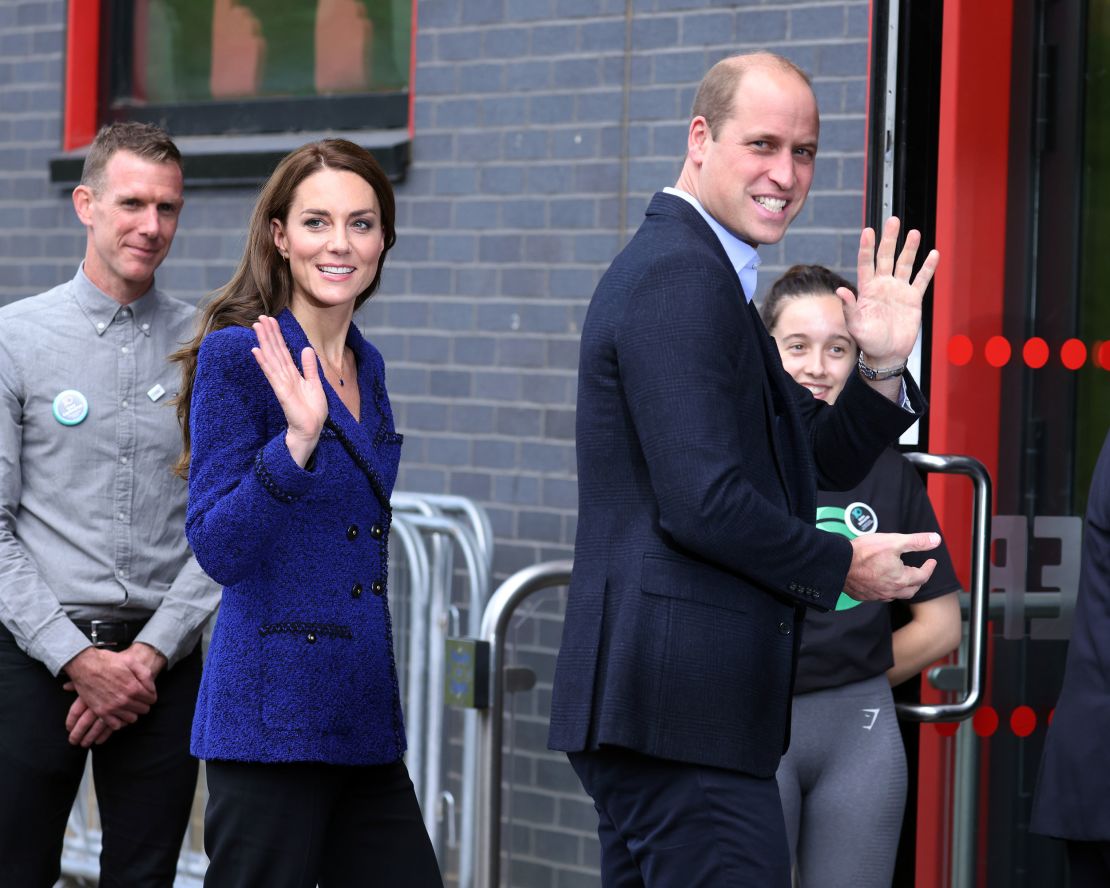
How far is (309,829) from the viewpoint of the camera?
3.20 m

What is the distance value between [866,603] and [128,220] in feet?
5.79

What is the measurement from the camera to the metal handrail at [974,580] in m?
3.98

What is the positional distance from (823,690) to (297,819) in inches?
44.7

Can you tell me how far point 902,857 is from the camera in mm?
4297

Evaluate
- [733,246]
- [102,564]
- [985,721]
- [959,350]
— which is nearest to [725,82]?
[733,246]

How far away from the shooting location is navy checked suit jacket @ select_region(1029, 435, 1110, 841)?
10.8 ft

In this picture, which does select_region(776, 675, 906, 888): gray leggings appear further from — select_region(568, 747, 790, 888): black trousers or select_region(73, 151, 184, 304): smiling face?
select_region(73, 151, 184, 304): smiling face

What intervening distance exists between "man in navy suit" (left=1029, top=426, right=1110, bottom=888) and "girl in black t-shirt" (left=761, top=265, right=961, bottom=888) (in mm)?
400

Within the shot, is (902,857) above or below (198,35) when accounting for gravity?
below

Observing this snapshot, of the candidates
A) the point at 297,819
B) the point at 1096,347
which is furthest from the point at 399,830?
the point at 1096,347

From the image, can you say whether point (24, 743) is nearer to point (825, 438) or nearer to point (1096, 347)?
point (825, 438)

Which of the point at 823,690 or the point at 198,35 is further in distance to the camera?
the point at 198,35

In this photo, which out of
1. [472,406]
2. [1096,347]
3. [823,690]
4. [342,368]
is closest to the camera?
[342,368]

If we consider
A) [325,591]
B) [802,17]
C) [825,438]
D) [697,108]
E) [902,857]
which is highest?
[802,17]
